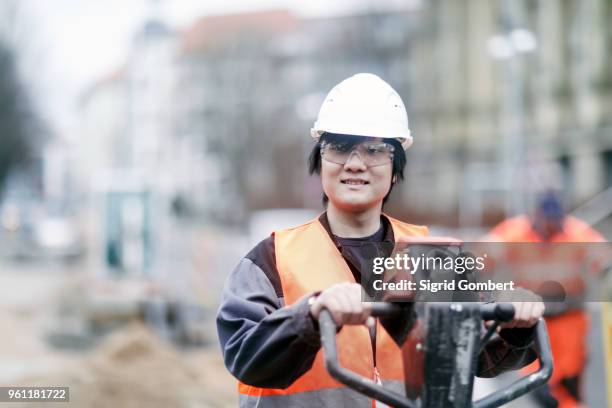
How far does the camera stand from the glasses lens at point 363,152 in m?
3.05

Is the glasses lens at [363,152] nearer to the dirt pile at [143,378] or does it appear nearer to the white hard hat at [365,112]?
the white hard hat at [365,112]

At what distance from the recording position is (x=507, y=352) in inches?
113

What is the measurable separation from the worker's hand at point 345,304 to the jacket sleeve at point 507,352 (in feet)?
1.56

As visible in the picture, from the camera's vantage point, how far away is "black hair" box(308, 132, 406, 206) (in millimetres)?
3051

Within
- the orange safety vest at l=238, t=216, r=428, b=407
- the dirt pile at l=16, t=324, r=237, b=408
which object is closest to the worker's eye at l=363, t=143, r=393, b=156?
the orange safety vest at l=238, t=216, r=428, b=407

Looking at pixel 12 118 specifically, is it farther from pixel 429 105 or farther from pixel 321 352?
pixel 321 352

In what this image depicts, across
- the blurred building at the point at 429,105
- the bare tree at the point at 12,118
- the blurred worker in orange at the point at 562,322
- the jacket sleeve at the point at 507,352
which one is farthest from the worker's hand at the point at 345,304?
the bare tree at the point at 12,118

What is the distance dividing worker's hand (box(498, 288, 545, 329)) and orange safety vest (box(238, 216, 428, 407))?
34cm

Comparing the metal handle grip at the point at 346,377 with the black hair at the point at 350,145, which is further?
the black hair at the point at 350,145

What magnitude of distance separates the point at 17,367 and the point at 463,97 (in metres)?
34.9

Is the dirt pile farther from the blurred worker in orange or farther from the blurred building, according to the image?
the blurred building

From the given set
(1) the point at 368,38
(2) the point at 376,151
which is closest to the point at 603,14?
(1) the point at 368,38

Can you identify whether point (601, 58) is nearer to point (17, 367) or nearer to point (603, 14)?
point (603, 14)

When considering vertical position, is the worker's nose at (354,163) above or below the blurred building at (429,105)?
below
